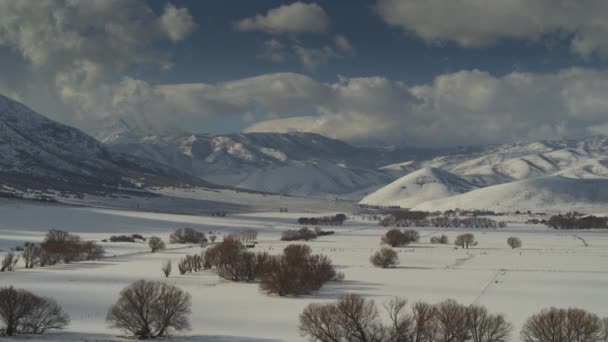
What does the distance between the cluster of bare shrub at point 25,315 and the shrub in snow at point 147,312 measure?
3706mm

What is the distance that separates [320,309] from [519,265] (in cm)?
5362

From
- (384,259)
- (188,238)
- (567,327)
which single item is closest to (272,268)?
(384,259)

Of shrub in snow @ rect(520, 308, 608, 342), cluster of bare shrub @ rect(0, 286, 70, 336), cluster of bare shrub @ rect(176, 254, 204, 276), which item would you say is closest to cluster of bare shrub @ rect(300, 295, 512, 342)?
shrub in snow @ rect(520, 308, 608, 342)

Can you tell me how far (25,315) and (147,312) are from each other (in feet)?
25.2

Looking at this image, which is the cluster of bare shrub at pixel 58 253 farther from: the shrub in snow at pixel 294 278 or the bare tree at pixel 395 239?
the bare tree at pixel 395 239

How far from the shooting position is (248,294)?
184 feet

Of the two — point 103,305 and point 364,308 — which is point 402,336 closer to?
point 364,308

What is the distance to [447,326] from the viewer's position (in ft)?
113

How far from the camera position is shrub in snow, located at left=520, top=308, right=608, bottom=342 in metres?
32.3

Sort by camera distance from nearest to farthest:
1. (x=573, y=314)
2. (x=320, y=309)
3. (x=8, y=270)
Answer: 1. (x=573, y=314)
2. (x=320, y=309)
3. (x=8, y=270)

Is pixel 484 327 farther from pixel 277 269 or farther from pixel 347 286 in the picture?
pixel 347 286

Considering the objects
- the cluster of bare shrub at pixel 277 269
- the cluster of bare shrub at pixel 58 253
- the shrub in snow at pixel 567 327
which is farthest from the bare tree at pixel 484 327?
the cluster of bare shrub at pixel 58 253

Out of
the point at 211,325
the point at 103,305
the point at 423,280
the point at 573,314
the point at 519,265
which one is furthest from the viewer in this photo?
the point at 519,265

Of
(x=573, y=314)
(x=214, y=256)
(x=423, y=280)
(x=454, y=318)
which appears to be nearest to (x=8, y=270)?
(x=214, y=256)
